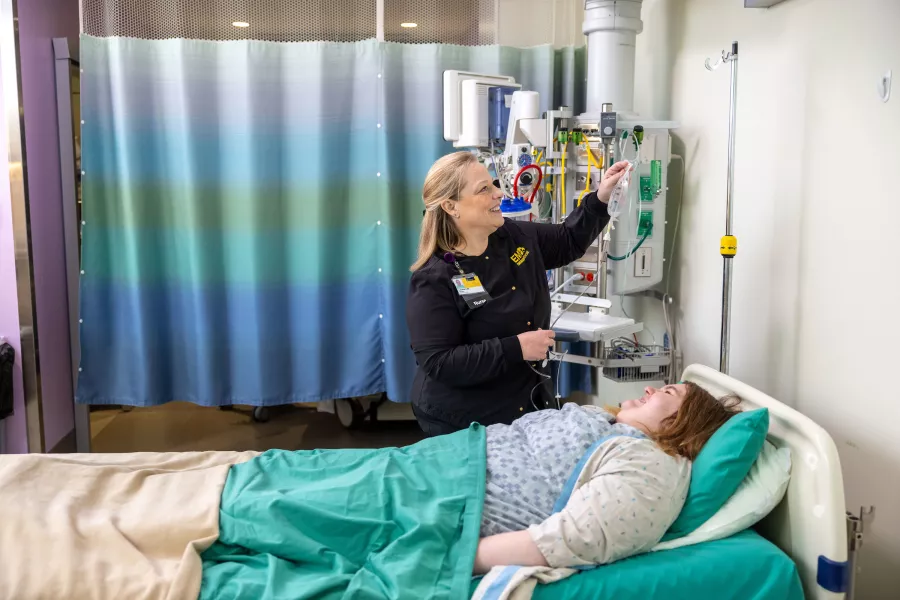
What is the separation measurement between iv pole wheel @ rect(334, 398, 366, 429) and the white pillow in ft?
7.91

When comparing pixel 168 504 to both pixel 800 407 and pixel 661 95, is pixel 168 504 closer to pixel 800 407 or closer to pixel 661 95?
pixel 800 407

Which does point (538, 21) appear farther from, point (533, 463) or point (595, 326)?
point (533, 463)

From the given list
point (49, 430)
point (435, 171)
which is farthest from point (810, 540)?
point (49, 430)

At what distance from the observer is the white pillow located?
1736mm

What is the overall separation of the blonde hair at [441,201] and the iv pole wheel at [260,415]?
2181 millimetres

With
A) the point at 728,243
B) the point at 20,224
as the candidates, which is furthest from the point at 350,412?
the point at 728,243

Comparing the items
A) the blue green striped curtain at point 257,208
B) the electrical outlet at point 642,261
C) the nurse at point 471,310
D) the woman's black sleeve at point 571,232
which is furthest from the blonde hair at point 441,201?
the blue green striped curtain at point 257,208

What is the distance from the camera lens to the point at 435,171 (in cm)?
225

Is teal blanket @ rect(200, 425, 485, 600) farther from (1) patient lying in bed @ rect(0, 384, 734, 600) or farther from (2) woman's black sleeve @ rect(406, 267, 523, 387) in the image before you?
(2) woman's black sleeve @ rect(406, 267, 523, 387)

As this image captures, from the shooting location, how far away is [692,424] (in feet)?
6.28

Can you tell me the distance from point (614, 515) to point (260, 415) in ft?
9.33

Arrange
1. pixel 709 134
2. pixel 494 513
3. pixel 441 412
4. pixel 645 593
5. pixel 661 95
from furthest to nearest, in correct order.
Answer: pixel 661 95
pixel 709 134
pixel 441 412
pixel 494 513
pixel 645 593

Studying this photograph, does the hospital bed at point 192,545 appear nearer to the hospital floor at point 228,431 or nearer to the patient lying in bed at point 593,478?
the patient lying in bed at point 593,478

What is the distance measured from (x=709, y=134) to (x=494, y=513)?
1.69 metres
